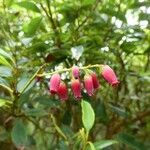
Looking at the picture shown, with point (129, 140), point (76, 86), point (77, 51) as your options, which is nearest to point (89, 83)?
point (76, 86)

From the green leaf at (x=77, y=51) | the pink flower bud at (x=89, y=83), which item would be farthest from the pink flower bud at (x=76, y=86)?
the green leaf at (x=77, y=51)

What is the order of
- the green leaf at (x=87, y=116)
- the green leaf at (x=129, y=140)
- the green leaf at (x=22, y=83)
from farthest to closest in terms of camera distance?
the green leaf at (x=129, y=140)
the green leaf at (x=22, y=83)
the green leaf at (x=87, y=116)

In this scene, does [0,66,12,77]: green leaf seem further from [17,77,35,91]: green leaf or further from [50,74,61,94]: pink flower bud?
[50,74,61,94]: pink flower bud

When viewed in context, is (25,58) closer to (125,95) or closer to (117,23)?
(117,23)

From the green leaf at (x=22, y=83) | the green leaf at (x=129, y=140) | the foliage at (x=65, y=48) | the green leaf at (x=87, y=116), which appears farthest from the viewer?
the green leaf at (x=129, y=140)

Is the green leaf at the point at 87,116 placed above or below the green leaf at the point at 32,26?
below

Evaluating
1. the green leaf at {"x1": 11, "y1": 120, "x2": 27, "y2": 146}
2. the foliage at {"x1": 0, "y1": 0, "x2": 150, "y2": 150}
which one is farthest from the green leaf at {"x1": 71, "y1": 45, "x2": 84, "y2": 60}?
the green leaf at {"x1": 11, "y1": 120, "x2": 27, "y2": 146}

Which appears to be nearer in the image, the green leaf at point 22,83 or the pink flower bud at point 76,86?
the pink flower bud at point 76,86

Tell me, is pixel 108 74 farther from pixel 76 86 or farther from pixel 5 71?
pixel 5 71

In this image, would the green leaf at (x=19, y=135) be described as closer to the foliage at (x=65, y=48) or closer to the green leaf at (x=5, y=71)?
the foliage at (x=65, y=48)

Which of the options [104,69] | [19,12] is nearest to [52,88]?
[104,69]
